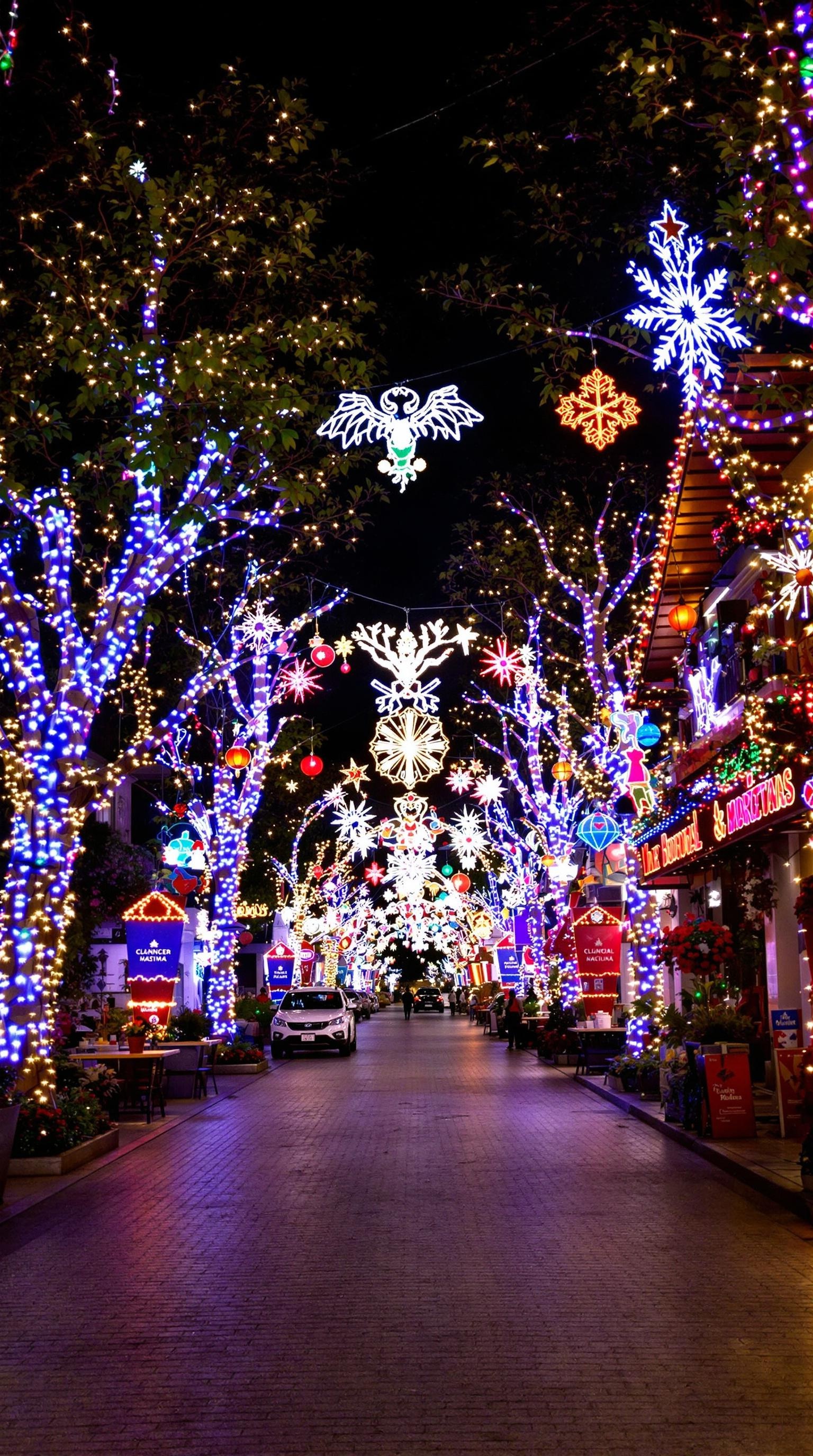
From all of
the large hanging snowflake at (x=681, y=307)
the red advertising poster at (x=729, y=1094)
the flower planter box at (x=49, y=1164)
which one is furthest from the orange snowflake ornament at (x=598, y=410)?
the flower planter box at (x=49, y=1164)

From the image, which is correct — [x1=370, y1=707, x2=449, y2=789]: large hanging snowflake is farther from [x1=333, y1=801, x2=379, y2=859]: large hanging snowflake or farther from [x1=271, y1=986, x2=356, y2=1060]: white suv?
[x1=333, y1=801, x2=379, y2=859]: large hanging snowflake

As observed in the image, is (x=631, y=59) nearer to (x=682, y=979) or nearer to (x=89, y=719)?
(x=89, y=719)

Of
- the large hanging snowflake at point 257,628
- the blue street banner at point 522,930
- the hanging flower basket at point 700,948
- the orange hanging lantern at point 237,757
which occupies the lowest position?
the hanging flower basket at point 700,948

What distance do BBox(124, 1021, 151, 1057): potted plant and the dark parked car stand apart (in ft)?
275

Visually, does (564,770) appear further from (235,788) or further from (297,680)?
(235,788)

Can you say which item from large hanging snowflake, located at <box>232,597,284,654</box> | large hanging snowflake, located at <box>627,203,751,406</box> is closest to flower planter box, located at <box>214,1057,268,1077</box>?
large hanging snowflake, located at <box>232,597,284,654</box>

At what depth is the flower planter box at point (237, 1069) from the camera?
30.2 meters

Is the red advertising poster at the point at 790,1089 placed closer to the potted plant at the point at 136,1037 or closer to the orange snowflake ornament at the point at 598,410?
the orange snowflake ornament at the point at 598,410

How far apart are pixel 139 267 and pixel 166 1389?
34.9ft

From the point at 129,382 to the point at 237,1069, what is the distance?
793 inches

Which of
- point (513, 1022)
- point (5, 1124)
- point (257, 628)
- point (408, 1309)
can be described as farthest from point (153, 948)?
point (408, 1309)

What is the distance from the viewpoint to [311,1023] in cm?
3638

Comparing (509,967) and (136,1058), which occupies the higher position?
(509,967)

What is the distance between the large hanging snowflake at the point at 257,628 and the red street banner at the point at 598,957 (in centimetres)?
829
